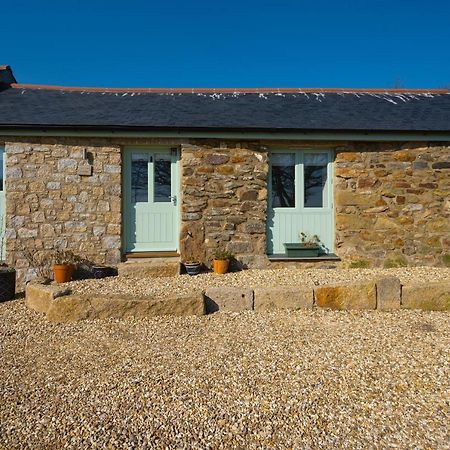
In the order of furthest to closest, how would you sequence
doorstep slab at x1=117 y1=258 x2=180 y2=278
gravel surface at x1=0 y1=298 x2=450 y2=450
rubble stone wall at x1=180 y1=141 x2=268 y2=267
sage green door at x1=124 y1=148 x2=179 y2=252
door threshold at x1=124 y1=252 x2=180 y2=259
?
sage green door at x1=124 y1=148 x2=179 y2=252 < door threshold at x1=124 y1=252 x2=180 y2=259 < rubble stone wall at x1=180 y1=141 x2=268 y2=267 < doorstep slab at x1=117 y1=258 x2=180 y2=278 < gravel surface at x1=0 y1=298 x2=450 y2=450

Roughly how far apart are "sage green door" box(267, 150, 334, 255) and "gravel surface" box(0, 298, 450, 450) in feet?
10.3

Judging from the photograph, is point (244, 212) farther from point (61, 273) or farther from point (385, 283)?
point (61, 273)

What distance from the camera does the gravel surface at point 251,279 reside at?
5352 mm

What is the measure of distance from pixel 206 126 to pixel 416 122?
4.33m

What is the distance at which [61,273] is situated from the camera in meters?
6.02

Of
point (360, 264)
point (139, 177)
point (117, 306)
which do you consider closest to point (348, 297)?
point (360, 264)

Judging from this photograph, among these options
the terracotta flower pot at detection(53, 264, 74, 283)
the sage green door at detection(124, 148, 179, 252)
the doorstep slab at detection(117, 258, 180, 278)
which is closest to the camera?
the terracotta flower pot at detection(53, 264, 74, 283)

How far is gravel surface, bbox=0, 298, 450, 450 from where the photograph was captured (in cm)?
227

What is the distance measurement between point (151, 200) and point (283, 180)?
274cm


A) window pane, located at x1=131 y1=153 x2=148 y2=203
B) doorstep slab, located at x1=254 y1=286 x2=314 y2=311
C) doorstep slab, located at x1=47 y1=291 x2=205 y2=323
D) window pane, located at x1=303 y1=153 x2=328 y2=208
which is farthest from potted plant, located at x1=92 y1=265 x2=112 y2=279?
window pane, located at x1=303 y1=153 x2=328 y2=208

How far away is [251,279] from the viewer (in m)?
5.85

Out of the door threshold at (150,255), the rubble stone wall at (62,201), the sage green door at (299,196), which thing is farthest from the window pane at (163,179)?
the sage green door at (299,196)

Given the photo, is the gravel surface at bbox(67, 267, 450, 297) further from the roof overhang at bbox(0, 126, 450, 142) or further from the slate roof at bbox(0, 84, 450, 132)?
the slate roof at bbox(0, 84, 450, 132)

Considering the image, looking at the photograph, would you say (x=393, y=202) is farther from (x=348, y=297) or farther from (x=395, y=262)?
(x=348, y=297)
